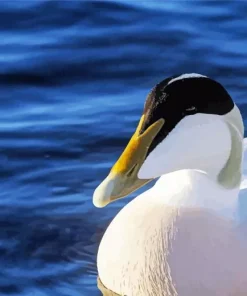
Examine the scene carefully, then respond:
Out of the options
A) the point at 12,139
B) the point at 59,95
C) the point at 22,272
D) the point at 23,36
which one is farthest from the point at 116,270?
the point at 23,36

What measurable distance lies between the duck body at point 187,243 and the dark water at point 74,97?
44 cm

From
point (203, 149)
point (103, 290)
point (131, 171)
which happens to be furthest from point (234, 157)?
point (103, 290)

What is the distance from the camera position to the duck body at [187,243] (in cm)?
425

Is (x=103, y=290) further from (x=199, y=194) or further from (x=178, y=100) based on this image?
(x=178, y=100)

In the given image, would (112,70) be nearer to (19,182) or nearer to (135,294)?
(19,182)

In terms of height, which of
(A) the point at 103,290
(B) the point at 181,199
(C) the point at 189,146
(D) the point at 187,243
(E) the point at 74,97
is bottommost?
(E) the point at 74,97

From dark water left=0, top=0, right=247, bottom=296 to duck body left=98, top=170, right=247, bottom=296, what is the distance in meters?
0.44

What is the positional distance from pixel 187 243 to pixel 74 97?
2397mm

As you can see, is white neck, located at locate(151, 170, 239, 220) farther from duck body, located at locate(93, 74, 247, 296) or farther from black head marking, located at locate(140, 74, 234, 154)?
black head marking, located at locate(140, 74, 234, 154)

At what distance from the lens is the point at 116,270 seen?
14.5 ft

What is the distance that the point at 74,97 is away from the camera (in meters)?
6.53

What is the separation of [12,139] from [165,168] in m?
2.09

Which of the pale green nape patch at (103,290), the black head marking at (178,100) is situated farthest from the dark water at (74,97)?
the black head marking at (178,100)

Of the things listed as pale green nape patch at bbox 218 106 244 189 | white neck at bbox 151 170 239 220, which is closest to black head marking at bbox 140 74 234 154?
pale green nape patch at bbox 218 106 244 189
